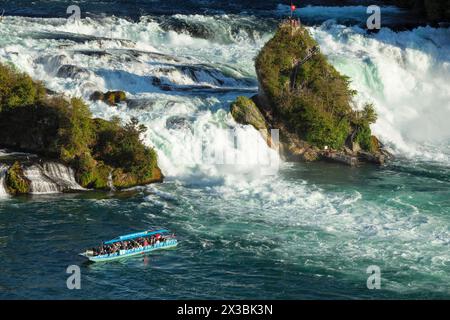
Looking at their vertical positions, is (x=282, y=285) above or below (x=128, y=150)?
below

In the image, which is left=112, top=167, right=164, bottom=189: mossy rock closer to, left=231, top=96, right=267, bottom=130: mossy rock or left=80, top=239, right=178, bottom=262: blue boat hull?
left=231, top=96, right=267, bottom=130: mossy rock

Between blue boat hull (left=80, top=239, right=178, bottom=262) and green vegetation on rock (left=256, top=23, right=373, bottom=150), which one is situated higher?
green vegetation on rock (left=256, top=23, right=373, bottom=150)

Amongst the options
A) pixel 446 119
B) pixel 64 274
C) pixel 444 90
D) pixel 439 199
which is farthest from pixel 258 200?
pixel 444 90

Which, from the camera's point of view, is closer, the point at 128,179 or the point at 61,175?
the point at 61,175

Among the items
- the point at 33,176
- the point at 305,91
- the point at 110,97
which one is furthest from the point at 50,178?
the point at 305,91

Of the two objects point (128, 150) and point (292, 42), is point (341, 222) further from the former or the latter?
point (292, 42)

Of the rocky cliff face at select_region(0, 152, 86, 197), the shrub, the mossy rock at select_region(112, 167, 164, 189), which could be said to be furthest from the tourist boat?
the shrub

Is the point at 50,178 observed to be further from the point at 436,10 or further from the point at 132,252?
the point at 436,10
